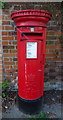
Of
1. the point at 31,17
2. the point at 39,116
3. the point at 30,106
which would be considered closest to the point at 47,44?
the point at 31,17

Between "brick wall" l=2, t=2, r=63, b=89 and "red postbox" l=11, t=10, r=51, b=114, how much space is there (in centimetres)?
75

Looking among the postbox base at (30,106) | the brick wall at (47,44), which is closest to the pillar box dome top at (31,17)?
the brick wall at (47,44)

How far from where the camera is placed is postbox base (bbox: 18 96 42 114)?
7.22 ft

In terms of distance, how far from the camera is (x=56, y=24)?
8.96ft

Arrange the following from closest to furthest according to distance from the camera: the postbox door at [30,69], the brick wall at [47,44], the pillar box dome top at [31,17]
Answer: the pillar box dome top at [31,17] < the postbox door at [30,69] < the brick wall at [47,44]

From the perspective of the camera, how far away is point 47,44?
9.21 ft

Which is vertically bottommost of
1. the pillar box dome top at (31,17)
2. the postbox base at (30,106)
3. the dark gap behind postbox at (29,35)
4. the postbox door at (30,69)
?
the postbox base at (30,106)

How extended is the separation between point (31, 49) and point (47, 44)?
95cm

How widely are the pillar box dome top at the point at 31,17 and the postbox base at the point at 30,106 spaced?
1.33 meters

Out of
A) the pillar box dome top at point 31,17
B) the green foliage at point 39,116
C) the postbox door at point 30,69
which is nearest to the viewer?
the pillar box dome top at point 31,17

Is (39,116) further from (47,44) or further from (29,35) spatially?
(47,44)

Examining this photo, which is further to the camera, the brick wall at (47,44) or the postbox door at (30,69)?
the brick wall at (47,44)

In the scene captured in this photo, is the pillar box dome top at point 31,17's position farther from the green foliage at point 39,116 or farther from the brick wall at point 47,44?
the green foliage at point 39,116

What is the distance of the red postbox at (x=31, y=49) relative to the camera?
6.10 ft
